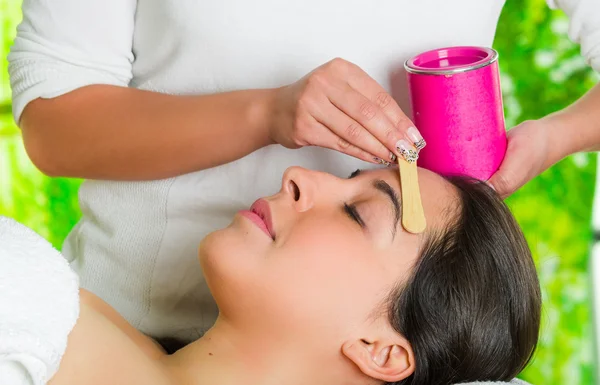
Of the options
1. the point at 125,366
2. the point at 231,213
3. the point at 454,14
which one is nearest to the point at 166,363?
the point at 125,366

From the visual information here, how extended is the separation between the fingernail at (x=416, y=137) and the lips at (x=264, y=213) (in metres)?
0.24

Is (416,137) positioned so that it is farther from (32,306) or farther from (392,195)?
(32,306)

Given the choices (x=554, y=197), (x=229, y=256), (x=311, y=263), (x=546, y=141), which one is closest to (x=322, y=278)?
(x=311, y=263)

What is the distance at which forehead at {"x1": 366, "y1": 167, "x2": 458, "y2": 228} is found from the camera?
1.29 m

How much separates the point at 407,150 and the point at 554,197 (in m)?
1.49

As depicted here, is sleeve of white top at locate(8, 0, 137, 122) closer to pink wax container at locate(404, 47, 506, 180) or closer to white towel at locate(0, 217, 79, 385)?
white towel at locate(0, 217, 79, 385)

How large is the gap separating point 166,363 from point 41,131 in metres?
0.46

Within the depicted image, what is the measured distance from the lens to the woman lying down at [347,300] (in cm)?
122

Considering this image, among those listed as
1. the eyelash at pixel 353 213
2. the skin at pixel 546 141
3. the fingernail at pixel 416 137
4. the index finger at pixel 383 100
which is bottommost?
the eyelash at pixel 353 213

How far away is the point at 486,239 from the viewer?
4.27 feet

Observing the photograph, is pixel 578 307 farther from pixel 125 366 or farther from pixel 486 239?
pixel 125 366

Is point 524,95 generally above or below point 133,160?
below

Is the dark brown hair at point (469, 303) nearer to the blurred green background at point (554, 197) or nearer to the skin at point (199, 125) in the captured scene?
the skin at point (199, 125)

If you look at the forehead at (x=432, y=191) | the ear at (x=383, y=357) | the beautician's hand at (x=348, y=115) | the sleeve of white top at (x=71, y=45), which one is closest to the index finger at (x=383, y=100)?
the beautician's hand at (x=348, y=115)
